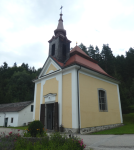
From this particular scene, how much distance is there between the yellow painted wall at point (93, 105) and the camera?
36.5ft

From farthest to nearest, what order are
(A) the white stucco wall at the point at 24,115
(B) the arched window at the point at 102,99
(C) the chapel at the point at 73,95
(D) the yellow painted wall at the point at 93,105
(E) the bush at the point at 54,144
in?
(A) the white stucco wall at the point at 24,115, (B) the arched window at the point at 102,99, (D) the yellow painted wall at the point at 93,105, (C) the chapel at the point at 73,95, (E) the bush at the point at 54,144

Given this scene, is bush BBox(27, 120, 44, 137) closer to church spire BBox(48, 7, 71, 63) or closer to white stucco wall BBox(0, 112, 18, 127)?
church spire BBox(48, 7, 71, 63)

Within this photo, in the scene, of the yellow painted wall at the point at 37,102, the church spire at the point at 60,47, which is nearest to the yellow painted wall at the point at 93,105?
the church spire at the point at 60,47

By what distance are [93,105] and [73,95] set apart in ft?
8.48

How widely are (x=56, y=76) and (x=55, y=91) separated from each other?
152 centimetres

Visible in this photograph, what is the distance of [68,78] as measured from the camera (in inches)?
464

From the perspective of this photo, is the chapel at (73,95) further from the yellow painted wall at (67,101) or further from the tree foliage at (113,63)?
the tree foliage at (113,63)

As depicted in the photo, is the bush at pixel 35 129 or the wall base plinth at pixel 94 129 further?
the wall base plinth at pixel 94 129

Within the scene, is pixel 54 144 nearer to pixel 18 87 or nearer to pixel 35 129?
pixel 35 129

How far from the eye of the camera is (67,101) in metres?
11.2

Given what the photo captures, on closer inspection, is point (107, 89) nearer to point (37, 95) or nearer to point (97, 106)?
point (97, 106)

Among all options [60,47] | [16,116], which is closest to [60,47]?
[60,47]

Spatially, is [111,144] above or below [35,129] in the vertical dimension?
below

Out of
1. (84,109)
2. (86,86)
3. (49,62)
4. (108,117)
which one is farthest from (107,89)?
(49,62)
